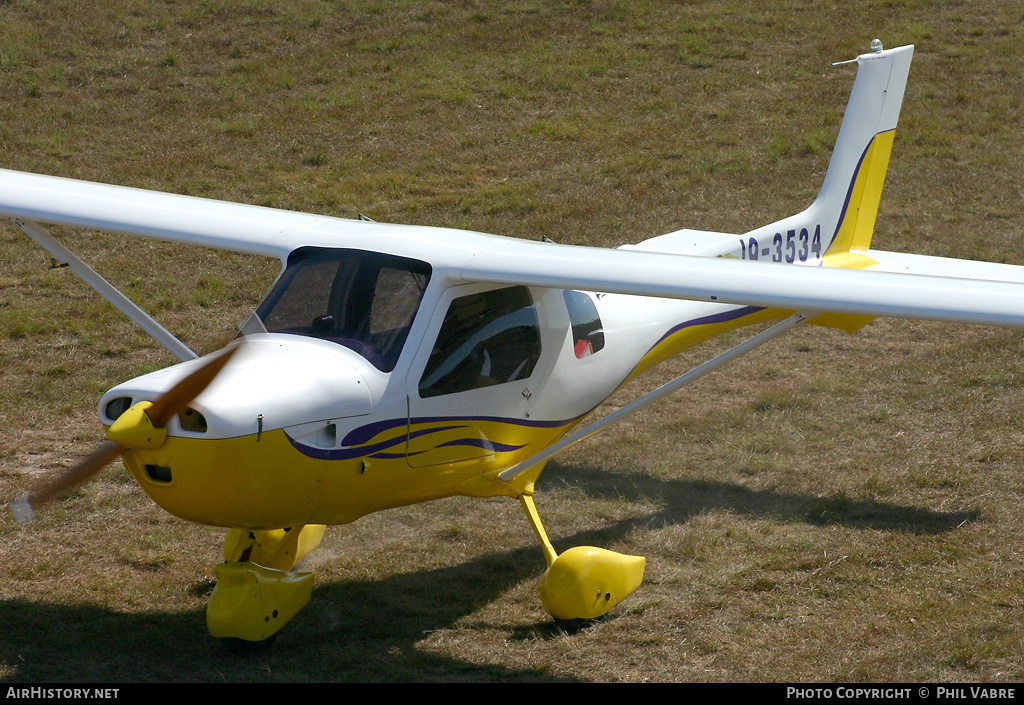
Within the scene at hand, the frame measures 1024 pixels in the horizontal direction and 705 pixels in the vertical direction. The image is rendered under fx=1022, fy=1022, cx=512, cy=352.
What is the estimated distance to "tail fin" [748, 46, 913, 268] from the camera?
866cm

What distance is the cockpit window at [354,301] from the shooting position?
5.32 metres

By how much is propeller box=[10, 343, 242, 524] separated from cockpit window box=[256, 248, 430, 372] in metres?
0.58

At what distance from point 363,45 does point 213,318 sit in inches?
375

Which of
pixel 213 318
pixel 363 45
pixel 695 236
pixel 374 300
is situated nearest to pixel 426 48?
pixel 363 45

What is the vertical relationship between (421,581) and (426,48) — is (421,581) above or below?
below

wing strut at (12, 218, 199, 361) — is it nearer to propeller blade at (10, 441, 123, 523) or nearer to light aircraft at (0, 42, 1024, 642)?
light aircraft at (0, 42, 1024, 642)

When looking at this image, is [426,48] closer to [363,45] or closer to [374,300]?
[363,45]

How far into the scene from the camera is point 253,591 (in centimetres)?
561

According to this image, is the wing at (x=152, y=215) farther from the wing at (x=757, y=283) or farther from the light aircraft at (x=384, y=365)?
the wing at (x=757, y=283)

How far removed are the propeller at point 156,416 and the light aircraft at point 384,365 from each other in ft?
0.03

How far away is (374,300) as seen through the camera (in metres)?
5.40

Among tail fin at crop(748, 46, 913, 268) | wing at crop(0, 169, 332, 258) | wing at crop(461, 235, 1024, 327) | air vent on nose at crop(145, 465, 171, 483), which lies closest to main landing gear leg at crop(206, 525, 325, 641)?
air vent on nose at crop(145, 465, 171, 483)

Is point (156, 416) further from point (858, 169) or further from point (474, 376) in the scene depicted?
point (858, 169)

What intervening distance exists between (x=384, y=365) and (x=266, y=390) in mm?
717
